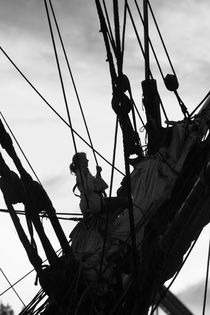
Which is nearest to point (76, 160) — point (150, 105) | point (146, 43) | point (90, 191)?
point (90, 191)

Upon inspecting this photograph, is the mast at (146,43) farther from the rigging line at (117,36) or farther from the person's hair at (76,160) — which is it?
the rigging line at (117,36)

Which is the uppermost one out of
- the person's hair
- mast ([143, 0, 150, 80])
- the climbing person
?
mast ([143, 0, 150, 80])

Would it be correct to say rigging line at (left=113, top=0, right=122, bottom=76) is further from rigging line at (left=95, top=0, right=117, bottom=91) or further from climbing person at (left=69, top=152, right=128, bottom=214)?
climbing person at (left=69, top=152, right=128, bottom=214)

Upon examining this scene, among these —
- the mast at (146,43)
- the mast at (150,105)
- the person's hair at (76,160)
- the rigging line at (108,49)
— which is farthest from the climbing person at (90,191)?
the mast at (146,43)

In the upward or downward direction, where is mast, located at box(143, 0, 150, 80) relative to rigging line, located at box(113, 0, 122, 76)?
upward

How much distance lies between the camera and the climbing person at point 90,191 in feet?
30.4

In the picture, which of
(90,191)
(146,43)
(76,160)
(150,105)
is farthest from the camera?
(146,43)

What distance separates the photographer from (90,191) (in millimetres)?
9297

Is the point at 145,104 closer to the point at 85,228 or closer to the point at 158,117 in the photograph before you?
the point at 158,117

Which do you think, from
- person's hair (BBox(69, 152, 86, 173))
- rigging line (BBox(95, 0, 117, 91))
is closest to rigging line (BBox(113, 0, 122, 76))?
rigging line (BBox(95, 0, 117, 91))

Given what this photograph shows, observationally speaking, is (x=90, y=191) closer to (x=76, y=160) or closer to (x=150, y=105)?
(x=76, y=160)

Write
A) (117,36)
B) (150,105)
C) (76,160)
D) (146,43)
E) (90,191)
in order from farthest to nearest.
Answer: (146,43) < (150,105) < (76,160) < (90,191) < (117,36)

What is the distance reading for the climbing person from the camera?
926cm

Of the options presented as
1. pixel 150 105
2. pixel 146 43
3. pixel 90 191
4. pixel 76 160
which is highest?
pixel 146 43
